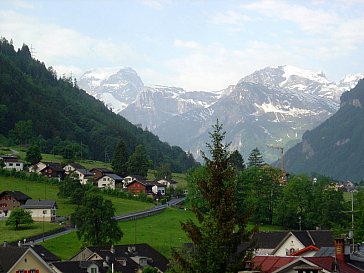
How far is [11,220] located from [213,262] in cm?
7354

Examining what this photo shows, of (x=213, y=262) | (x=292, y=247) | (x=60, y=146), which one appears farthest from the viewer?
(x=60, y=146)

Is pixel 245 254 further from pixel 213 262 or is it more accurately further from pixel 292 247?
pixel 292 247

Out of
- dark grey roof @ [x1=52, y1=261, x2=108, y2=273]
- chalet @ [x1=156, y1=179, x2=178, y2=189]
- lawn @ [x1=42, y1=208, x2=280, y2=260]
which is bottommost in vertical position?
dark grey roof @ [x1=52, y1=261, x2=108, y2=273]

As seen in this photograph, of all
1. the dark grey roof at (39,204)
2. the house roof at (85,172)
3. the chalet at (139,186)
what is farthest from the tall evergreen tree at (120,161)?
the dark grey roof at (39,204)

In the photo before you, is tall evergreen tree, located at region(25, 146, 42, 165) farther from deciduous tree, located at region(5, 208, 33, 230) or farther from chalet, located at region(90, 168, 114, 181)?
deciduous tree, located at region(5, 208, 33, 230)

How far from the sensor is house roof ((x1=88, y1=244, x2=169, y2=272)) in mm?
70875

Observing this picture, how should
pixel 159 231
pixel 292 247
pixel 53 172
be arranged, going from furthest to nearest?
pixel 53 172 → pixel 159 231 → pixel 292 247

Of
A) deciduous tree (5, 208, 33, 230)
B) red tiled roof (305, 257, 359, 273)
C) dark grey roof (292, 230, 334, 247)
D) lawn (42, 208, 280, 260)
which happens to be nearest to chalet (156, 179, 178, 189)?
lawn (42, 208, 280, 260)

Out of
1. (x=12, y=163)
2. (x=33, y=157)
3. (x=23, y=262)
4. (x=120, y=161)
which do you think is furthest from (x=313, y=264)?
(x=120, y=161)

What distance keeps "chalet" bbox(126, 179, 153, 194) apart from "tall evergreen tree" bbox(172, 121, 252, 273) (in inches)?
4871

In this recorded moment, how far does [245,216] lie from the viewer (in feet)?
88.7

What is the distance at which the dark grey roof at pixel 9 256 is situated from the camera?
60200 millimetres

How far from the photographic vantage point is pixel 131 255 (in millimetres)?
74875

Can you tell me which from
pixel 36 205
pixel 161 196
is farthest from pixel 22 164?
pixel 36 205
